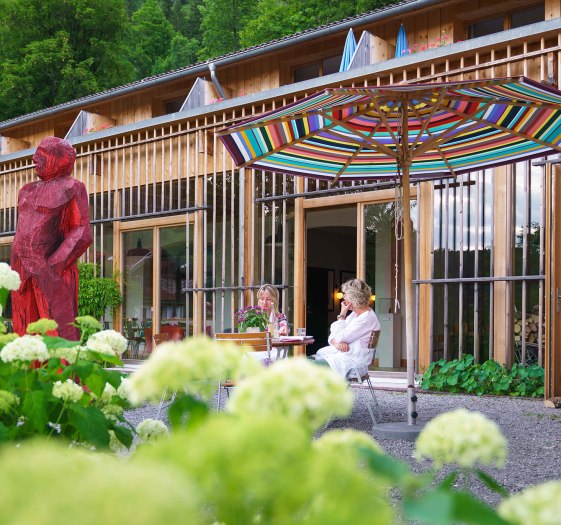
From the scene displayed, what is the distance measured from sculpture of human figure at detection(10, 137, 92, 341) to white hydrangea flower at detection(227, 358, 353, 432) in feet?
17.5

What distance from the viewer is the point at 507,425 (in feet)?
21.0

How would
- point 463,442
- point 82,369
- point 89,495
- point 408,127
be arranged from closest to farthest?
point 89,495 → point 463,442 → point 82,369 → point 408,127

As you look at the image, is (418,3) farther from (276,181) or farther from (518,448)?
(518,448)

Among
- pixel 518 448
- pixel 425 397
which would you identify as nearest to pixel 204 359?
pixel 518 448

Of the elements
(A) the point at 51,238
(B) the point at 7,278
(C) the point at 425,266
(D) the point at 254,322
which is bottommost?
(D) the point at 254,322

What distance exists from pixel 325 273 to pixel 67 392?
526 inches

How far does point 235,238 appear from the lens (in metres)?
11.5

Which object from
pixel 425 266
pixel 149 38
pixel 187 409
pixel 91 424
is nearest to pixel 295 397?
pixel 187 409

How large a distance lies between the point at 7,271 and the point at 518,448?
407 cm

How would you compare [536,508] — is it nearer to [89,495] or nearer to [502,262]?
[89,495]

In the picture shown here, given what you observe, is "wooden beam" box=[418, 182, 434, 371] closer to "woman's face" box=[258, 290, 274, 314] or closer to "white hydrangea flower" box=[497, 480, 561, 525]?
"woman's face" box=[258, 290, 274, 314]

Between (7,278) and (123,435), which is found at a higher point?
(7,278)

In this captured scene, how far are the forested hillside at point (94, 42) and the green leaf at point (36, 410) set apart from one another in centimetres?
2464

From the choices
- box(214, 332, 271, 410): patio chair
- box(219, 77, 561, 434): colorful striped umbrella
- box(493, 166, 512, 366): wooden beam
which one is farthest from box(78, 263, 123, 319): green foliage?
box(214, 332, 271, 410): patio chair
